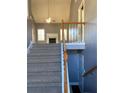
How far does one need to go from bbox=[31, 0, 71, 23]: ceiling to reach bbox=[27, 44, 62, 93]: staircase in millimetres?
6181

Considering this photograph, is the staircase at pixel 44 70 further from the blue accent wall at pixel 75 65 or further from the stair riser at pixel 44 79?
the blue accent wall at pixel 75 65

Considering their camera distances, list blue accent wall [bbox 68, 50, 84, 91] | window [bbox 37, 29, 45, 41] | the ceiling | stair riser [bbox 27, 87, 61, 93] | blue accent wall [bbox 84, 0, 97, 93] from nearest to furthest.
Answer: blue accent wall [bbox 84, 0, 97, 93], stair riser [bbox 27, 87, 61, 93], blue accent wall [bbox 68, 50, 84, 91], the ceiling, window [bbox 37, 29, 45, 41]

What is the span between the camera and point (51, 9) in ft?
44.4

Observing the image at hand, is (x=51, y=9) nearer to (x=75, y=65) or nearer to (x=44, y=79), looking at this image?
(x=75, y=65)

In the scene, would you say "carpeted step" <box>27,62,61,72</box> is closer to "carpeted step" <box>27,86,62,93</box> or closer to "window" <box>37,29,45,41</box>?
"carpeted step" <box>27,86,62,93</box>

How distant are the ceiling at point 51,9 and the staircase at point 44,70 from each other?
20.3 ft

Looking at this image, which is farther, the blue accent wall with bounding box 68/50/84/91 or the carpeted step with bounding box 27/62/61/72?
the blue accent wall with bounding box 68/50/84/91

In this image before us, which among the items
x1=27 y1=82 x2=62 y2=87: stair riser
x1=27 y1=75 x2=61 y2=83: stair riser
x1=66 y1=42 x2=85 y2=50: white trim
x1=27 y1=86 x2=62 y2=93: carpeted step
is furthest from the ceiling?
x1=27 y1=86 x2=62 y2=93: carpeted step

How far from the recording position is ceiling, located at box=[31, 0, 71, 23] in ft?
42.3

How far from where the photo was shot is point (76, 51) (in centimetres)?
788

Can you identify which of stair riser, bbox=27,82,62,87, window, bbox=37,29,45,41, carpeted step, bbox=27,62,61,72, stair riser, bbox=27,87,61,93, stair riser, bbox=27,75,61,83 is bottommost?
stair riser, bbox=27,87,61,93
